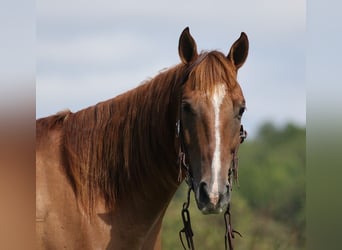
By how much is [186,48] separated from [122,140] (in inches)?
31.3

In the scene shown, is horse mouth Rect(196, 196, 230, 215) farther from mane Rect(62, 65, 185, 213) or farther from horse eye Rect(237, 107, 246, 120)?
mane Rect(62, 65, 185, 213)

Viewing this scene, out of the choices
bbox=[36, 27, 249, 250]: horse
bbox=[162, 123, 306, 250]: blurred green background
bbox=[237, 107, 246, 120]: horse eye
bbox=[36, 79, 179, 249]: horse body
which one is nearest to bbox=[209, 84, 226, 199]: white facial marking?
bbox=[36, 27, 249, 250]: horse

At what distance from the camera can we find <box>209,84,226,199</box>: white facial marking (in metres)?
3.09

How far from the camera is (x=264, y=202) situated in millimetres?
17938

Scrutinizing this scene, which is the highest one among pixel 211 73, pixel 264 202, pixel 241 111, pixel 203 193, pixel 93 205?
pixel 211 73

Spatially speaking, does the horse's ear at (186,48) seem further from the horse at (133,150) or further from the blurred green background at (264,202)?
the blurred green background at (264,202)

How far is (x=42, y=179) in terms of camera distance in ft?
11.9

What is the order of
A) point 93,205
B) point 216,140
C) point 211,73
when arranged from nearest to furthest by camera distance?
point 216,140, point 211,73, point 93,205

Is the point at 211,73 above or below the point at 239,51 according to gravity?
below

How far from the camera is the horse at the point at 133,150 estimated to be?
11.0ft

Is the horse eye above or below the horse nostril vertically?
above

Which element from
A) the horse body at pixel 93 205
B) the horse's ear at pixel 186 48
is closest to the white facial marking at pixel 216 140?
the horse's ear at pixel 186 48

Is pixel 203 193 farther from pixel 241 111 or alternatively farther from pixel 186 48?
pixel 186 48

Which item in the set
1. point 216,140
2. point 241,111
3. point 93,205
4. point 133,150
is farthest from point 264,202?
point 216,140
